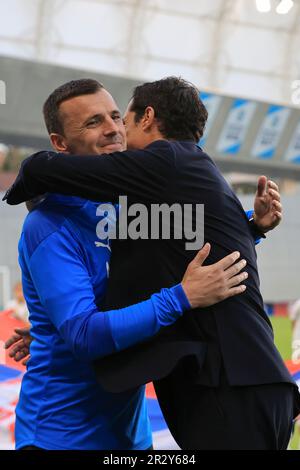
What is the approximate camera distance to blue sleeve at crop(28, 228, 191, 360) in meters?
1.42

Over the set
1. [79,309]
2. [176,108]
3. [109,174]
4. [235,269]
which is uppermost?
[176,108]

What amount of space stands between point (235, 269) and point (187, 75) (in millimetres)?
5737

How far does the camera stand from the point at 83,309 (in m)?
1.47

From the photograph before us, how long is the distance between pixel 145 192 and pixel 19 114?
2298 millimetres

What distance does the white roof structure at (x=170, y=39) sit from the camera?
221 inches

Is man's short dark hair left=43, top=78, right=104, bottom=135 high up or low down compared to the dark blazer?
up

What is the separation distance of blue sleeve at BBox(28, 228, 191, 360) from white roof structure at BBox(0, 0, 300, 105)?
3843 mm
